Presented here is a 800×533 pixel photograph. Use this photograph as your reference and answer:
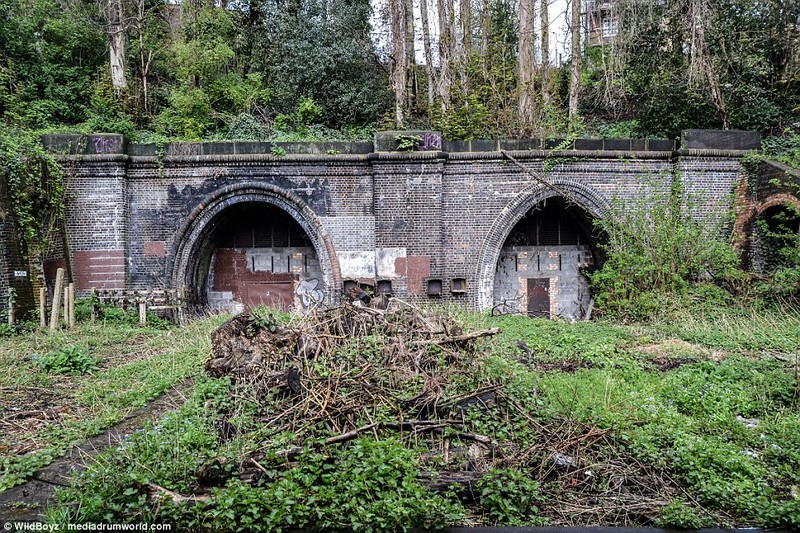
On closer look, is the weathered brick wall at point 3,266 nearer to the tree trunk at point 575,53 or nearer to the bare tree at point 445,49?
the bare tree at point 445,49

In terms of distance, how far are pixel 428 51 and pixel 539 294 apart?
9536 mm

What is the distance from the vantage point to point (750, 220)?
12.4 m

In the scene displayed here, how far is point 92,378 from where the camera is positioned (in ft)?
24.1

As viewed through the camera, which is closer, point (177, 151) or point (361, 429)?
point (361, 429)

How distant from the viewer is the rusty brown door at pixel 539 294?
14.2 metres

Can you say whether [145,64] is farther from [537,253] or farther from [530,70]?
[537,253]

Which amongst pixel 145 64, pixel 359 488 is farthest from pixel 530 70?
pixel 359 488

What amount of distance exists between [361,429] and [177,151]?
10.3 meters

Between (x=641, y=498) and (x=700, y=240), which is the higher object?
(x=700, y=240)

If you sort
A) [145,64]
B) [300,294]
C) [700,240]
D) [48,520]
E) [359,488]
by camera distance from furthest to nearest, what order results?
[145,64]
[300,294]
[700,240]
[359,488]
[48,520]

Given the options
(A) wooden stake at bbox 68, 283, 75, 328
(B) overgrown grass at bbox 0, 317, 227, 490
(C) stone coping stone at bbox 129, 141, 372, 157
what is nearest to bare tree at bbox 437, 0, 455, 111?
(C) stone coping stone at bbox 129, 141, 372, 157

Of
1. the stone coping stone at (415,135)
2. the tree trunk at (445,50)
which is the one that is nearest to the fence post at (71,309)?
the stone coping stone at (415,135)

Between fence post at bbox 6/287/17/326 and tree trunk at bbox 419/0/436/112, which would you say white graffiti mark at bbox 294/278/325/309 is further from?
tree trunk at bbox 419/0/436/112

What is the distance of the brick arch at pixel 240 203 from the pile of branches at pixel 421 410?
5.35 meters
